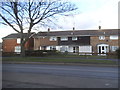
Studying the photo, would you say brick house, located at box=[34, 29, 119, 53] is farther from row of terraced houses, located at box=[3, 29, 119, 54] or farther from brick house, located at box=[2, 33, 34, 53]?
brick house, located at box=[2, 33, 34, 53]

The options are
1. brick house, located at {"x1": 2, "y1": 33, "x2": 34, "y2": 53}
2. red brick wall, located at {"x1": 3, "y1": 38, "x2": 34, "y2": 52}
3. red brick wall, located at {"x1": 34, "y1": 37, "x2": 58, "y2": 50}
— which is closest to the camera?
red brick wall, located at {"x1": 34, "y1": 37, "x2": 58, "y2": 50}

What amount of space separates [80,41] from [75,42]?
4.41 ft

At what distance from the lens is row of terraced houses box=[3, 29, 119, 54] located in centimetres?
4141

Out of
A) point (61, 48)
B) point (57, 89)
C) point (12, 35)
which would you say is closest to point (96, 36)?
point (61, 48)

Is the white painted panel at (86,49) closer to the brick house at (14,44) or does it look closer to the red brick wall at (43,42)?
the red brick wall at (43,42)

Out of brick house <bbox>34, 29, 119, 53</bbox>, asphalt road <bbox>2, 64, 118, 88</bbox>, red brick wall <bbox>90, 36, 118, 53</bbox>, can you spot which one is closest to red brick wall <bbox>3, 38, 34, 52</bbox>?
brick house <bbox>34, 29, 119, 53</bbox>

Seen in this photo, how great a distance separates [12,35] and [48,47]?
530 inches

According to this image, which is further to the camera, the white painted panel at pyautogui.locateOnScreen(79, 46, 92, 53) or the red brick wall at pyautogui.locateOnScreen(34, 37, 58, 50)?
the red brick wall at pyautogui.locateOnScreen(34, 37, 58, 50)

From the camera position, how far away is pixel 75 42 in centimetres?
4441

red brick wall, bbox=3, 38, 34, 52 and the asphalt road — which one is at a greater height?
red brick wall, bbox=3, 38, 34, 52

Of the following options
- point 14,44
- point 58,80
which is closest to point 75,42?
point 14,44

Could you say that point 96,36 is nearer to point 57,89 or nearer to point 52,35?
point 52,35

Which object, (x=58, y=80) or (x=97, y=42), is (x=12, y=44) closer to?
(x=97, y=42)

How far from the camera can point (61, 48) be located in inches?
1754
